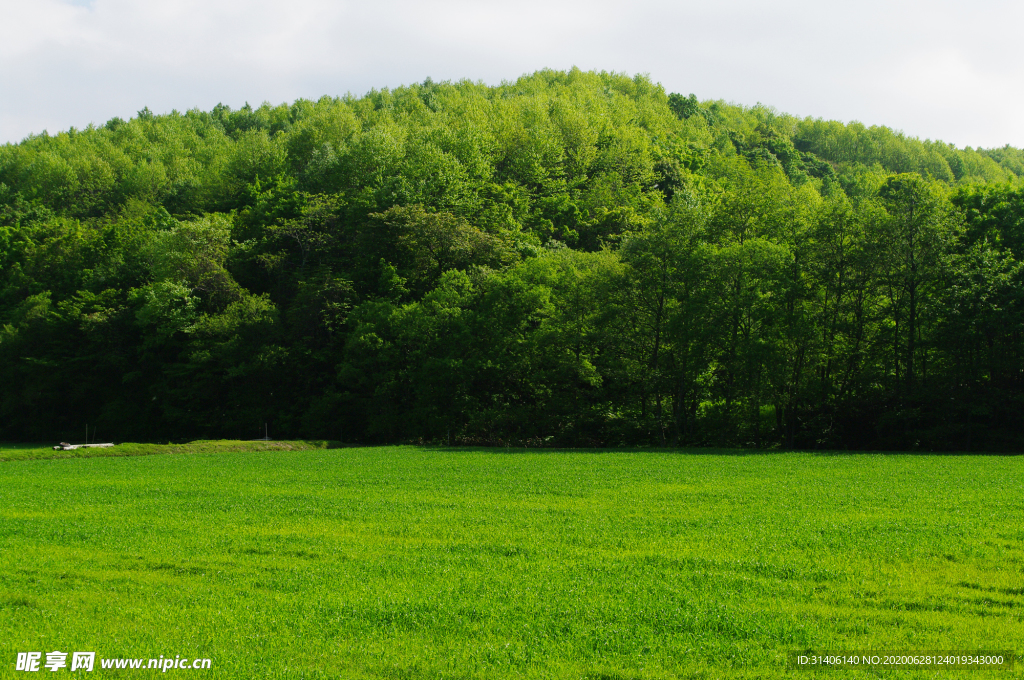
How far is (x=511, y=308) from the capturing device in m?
53.4

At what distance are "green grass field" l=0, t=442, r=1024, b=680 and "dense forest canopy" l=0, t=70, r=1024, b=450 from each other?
Answer: 2252cm

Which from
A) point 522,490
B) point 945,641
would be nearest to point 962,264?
point 522,490

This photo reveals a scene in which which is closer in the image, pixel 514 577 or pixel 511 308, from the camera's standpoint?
pixel 514 577

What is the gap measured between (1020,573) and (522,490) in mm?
14239

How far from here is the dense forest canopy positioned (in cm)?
4556

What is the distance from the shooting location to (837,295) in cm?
4847

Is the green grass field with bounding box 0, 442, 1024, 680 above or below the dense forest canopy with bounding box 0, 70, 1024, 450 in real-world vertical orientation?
below

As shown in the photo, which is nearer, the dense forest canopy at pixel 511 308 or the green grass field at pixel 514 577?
the green grass field at pixel 514 577

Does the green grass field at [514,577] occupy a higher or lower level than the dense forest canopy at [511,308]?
lower

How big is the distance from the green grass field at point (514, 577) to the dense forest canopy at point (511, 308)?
2252 cm

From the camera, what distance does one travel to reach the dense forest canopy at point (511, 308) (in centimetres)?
4556

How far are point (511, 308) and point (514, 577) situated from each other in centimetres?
4150

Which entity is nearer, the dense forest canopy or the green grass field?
the green grass field

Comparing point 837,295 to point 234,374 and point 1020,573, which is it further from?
point 234,374
